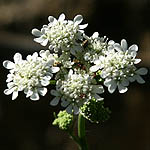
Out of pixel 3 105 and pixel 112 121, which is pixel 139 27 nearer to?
pixel 112 121

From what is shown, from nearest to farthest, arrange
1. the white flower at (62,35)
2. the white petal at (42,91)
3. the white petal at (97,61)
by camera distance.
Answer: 1. the white petal at (42,91)
2. the white petal at (97,61)
3. the white flower at (62,35)

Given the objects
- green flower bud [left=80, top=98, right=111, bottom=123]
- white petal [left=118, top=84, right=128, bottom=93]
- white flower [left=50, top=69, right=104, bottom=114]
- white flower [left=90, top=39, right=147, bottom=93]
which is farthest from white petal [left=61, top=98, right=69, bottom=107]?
white petal [left=118, top=84, right=128, bottom=93]

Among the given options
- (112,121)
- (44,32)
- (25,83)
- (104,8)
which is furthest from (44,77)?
(104,8)

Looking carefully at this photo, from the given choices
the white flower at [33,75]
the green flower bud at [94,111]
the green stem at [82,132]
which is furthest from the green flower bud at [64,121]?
the white flower at [33,75]

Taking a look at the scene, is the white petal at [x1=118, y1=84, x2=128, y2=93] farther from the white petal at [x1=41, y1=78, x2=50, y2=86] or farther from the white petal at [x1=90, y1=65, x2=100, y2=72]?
the white petal at [x1=41, y1=78, x2=50, y2=86]

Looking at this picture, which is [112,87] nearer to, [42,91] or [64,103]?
[64,103]

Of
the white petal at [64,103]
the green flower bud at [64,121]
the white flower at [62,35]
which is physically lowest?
the green flower bud at [64,121]

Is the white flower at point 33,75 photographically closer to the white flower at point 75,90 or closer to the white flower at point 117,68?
the white flower at point 75,90
